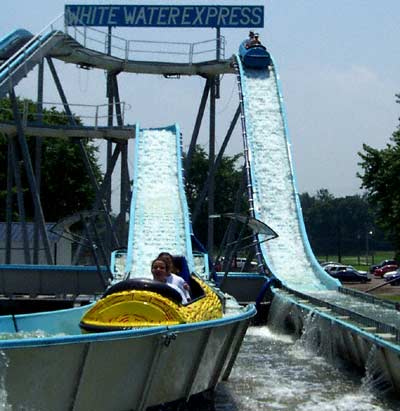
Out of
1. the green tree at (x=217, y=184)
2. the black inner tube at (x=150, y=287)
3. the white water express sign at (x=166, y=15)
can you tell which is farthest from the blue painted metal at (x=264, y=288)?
the green tree at (x=217, y=184)

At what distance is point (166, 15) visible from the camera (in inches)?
1055

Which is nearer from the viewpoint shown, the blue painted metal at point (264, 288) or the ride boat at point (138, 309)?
the ride boat at point (138, 309)

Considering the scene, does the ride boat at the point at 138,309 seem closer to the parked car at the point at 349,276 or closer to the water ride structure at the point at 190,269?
the water ride structure at the point at 190,269

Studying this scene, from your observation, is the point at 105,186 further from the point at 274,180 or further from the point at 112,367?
the point at 112,367

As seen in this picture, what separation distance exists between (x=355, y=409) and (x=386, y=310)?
4.73 meters

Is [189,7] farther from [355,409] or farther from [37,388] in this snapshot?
[37,388]

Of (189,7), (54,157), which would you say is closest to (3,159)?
(54,157)

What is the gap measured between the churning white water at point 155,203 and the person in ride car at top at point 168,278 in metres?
7.33

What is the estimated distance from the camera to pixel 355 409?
9680mm

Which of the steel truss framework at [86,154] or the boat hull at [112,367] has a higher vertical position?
the steel truss framework at [86,154]

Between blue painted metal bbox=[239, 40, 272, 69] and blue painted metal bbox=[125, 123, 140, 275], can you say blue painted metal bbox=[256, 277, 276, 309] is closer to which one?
blue painted metal bbox=[125, 123, 140, 275]

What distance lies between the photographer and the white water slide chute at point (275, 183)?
20.3 meters

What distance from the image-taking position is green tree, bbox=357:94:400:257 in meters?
24.2

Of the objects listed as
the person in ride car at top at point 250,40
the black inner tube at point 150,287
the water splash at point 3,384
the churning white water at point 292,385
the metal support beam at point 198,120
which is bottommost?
the churning white water at point 292,385
